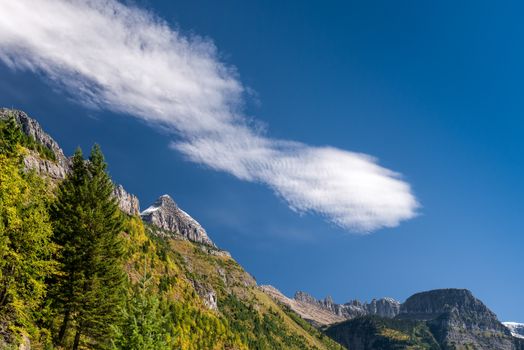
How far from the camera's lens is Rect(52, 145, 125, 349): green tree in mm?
44656

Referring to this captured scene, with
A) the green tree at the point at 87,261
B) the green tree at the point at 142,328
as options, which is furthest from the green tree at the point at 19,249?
the green tree at the point at 142,328

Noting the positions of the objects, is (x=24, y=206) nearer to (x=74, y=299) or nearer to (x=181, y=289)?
(x=74, y=299)

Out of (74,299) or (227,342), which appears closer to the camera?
(74,299)

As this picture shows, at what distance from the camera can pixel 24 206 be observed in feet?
127

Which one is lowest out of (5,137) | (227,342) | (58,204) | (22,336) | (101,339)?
(22,336)

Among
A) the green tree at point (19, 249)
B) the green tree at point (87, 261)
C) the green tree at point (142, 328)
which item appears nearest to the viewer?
the green tree at point (142, 328)

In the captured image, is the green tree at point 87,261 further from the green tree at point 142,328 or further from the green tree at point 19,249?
the green tree at point 142,328

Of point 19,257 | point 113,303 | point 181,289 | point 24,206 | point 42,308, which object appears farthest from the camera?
point 181,289

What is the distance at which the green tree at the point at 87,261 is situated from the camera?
4466 cm

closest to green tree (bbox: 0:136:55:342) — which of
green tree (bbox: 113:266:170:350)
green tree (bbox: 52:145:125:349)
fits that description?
green tree (bbox: 52:145:125:349)

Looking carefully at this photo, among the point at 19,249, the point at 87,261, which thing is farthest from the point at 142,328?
the point at 87,261

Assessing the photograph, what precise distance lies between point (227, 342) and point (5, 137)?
16696 centimetres

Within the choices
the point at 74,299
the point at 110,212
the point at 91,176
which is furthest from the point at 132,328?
the point at 91,176

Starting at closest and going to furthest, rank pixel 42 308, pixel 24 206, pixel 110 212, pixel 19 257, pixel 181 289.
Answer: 1. pixel 19 257
2. pixel 24 206
3. pixel 42 308
4. pixel 110 212
5. pixel 181 289
